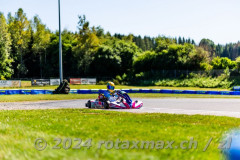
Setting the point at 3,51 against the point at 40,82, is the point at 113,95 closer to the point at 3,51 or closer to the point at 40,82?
the point at 40,82

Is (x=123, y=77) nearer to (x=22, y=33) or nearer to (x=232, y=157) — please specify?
(x=22, y=33)

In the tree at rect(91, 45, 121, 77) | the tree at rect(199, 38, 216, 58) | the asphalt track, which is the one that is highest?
the tree at rect(199, 38, 216, 58)

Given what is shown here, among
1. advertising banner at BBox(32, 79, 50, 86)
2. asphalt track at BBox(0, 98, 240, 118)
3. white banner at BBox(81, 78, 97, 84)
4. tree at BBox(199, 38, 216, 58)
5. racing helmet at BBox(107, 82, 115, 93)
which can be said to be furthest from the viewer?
tree at BBox(199, 38, 216, 58)

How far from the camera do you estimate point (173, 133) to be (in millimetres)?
7141

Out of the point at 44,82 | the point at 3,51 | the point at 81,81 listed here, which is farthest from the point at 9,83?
the point at 3,51

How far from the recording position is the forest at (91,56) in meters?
57.5

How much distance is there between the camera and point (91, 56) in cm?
6844

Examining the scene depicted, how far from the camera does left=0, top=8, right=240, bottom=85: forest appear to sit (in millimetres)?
57453

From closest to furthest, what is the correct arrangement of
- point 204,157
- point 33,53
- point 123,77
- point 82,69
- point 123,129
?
point 204,157 < point 123,129 < point 123,77 < point 82,69 < point 33,53

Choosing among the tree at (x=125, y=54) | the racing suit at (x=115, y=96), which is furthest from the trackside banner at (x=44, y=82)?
the racing suit at (x=115, y=96)

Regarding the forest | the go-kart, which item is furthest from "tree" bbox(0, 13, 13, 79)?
the go-kart

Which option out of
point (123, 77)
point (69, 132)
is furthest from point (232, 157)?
point (123, 77)

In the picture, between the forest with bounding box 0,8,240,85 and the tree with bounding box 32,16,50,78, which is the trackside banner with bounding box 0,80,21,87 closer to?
the forest with bounding box 0,8,240,85

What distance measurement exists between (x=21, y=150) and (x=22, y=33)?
202 ft
